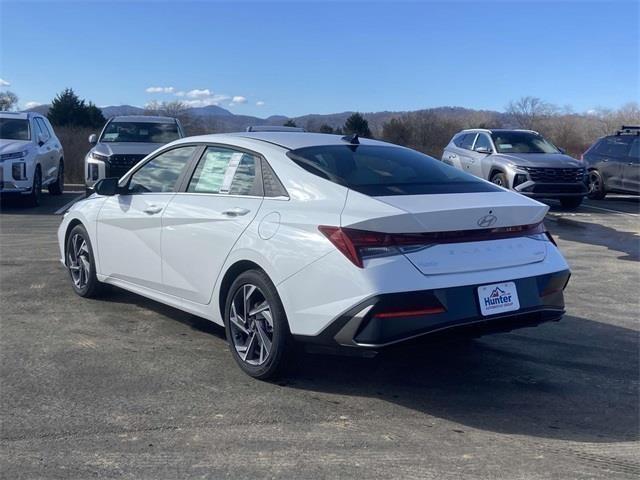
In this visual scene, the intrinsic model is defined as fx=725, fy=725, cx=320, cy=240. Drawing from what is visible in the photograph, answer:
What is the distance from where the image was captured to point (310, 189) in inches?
182

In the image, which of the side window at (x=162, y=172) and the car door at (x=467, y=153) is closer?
the side window at (x=162, y=172)

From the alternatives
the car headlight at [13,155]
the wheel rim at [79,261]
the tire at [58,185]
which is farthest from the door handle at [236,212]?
the tire at [58,185]

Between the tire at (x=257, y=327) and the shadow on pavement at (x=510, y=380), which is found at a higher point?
the tire at (x=257, y=327)

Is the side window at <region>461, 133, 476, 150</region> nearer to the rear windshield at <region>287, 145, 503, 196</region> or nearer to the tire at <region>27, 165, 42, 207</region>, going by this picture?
the tire at <region>27, 165, 42, 207</region>

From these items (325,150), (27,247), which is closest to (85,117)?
(27,247)

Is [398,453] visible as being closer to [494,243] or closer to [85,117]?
[494,243]

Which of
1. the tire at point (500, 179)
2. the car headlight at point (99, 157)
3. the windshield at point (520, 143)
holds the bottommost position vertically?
the tire at point (500, 179)

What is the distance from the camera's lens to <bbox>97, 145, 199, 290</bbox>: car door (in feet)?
19.0

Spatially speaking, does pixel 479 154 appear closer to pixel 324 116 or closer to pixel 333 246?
pixel 333 246

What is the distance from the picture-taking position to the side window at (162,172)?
5830 mm

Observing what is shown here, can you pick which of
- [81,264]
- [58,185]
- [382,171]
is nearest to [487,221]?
[382,171]

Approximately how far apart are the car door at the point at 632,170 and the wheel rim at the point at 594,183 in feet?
2.62

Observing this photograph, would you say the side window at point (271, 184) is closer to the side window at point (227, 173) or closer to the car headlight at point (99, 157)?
the side window at point (227, 173)

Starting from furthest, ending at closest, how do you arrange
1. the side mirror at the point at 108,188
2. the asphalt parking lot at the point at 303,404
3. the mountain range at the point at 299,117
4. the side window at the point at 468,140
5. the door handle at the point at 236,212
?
the mountain range at the point at 299,117 → the side window at the point at 468,140 → the side mirror at the point at 108,188 → the door handle at the point at 236,212 → the asphalt parking lot at the point at 303,404
